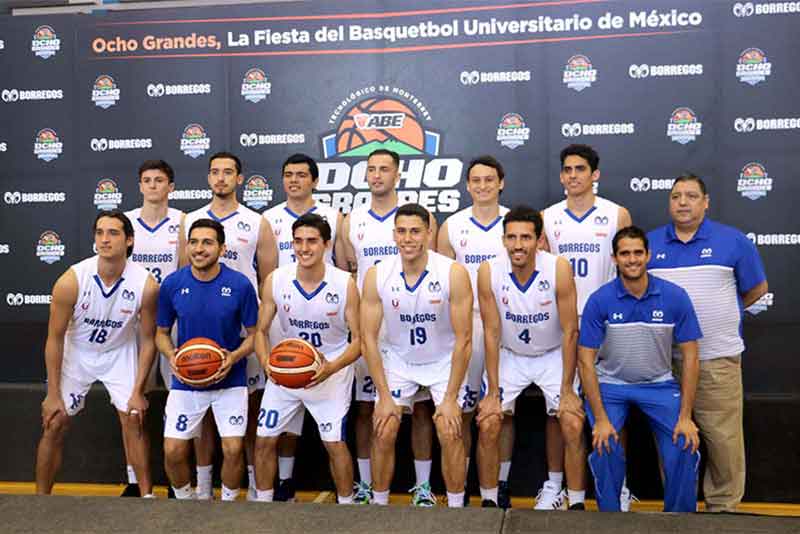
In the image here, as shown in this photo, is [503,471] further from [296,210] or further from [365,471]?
[296,210]

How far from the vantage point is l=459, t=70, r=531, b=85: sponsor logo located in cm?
543

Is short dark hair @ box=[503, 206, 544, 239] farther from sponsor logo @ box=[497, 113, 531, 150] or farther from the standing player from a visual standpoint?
sponsor logo @ box=[497, 113, 531, 150]

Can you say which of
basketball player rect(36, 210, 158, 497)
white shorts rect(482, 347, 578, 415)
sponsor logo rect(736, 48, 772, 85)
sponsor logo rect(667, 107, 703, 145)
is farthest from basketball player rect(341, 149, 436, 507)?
sponsor logo rect(736, 48, 772, 85)

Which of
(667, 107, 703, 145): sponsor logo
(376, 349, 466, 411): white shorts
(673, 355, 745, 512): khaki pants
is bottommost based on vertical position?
(673, 355, 745, 512): khaki pants

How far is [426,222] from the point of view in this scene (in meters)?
4.30

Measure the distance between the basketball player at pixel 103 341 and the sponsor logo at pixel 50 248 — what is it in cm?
139

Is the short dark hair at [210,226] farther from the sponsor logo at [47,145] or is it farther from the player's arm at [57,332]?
the sponsor logo at [47,145]

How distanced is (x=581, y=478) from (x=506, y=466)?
473 mm

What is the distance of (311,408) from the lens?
4.39 meters

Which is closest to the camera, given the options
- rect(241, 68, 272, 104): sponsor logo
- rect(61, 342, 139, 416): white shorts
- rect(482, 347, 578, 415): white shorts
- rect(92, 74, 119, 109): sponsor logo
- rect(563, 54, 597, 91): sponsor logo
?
rect(482, 347, 578, 415): white shorts

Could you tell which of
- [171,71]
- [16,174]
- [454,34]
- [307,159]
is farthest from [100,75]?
[454,34]

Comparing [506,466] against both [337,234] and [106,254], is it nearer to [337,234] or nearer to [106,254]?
[337,234]

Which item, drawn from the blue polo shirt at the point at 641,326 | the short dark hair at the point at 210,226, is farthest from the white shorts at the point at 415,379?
the short dark hair at the point at 210,226

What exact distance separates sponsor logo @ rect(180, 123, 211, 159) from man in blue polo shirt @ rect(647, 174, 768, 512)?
300cm
